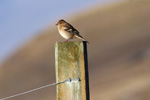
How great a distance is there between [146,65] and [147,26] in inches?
481

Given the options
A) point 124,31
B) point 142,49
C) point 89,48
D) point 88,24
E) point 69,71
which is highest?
point 88,24

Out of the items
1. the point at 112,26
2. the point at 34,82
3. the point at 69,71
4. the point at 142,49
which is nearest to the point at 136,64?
the point at 142,49

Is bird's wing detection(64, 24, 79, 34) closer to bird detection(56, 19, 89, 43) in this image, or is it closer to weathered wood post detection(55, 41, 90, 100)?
bird detection(56, 19, 89, 43)

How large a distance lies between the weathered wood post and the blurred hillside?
58.3ft

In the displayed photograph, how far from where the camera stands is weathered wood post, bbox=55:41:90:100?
6461 millimetres

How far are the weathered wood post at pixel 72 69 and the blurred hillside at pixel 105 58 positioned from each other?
17.8 metres

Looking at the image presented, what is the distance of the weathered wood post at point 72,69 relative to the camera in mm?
6461

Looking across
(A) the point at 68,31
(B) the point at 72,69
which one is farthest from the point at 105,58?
(B) the point at 72,69

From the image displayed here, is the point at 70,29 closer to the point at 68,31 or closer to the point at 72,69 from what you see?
the point at 68,31

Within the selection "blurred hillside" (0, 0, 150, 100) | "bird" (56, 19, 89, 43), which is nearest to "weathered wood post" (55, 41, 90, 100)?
"bird" (56, 19, 89, 43)

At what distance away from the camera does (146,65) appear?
3097cm

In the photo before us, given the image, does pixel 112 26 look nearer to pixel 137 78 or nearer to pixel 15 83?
pixel 15 83

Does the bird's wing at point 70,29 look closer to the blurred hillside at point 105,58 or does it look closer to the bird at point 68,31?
the bird at point 68,31

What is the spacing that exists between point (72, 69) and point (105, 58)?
3184 centimetres
